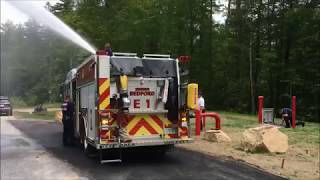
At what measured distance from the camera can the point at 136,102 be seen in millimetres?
11219

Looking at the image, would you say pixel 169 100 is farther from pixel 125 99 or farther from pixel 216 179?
Result: pixel 216 179

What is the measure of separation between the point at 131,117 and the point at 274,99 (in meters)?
35.1

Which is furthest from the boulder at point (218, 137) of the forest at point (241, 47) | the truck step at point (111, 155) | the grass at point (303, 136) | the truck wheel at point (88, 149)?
the forest at point (241, 47)

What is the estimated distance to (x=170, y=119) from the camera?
1155 cm

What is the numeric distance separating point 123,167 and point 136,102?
1.53m

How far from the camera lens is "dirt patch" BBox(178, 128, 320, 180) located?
10.5 m

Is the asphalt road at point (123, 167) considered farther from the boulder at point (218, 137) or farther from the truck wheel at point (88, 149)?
the boulder at point (218, 137)

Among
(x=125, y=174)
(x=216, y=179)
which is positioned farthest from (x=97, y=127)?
(x=216, y=179)

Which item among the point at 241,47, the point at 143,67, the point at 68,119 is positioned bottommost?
the point at 68,119

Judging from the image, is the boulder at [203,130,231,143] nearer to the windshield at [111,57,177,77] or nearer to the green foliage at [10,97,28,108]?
the windshield at [111,57,177,77]

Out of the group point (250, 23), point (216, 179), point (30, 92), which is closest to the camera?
point (216, 179)

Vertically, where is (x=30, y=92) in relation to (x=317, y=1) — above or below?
below

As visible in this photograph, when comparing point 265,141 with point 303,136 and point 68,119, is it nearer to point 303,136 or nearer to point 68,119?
point 303,136

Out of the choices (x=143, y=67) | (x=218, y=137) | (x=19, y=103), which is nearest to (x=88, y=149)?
(x=143, y=67)
